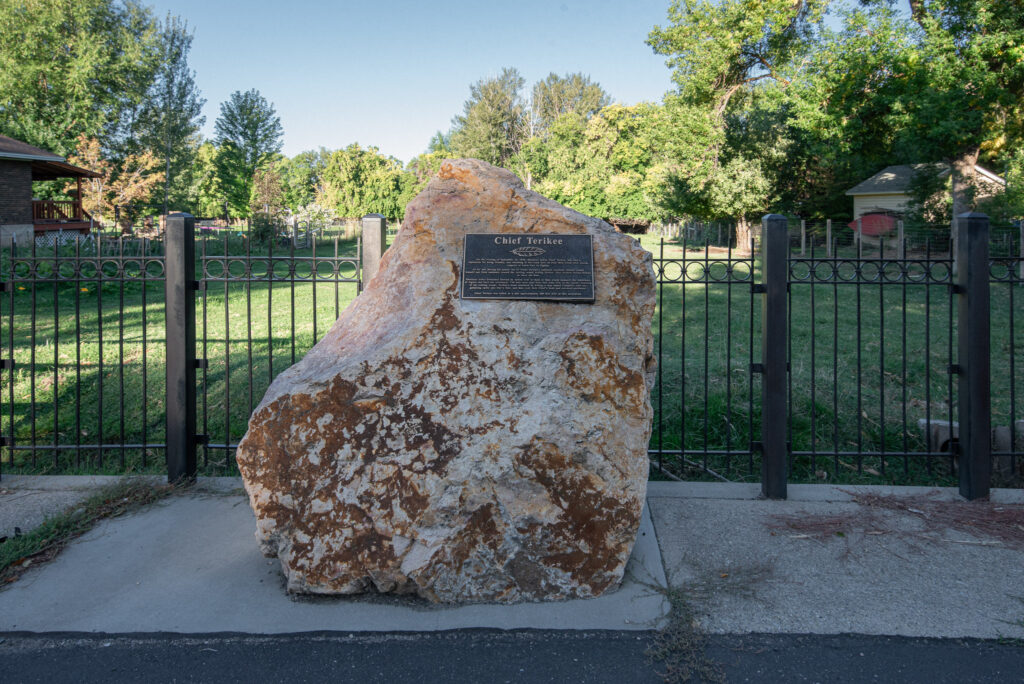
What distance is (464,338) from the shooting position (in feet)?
12.9

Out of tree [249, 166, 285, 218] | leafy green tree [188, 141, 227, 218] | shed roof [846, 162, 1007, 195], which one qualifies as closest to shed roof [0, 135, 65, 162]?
tree [249, 166, 285, 218]

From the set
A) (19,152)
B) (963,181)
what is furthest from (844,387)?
(19,152)

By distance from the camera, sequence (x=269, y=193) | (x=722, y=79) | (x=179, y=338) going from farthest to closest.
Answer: (x=269, y=193) → (x=722, y=79) → (x=179, y=338)

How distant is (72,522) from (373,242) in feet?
→ 8.46

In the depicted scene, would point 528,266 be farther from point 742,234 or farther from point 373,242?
point 742,234

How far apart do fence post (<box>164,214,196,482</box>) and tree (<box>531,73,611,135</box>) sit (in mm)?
56012

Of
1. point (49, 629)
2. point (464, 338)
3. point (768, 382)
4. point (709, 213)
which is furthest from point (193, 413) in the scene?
point (709, 213)

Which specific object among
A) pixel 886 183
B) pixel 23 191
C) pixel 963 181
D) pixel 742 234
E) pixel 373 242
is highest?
pixel 886 183

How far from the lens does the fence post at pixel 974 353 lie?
483 cm

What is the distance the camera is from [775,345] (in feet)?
16.1

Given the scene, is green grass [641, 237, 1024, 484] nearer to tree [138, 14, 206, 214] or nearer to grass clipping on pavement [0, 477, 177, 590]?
grass clipping on pavement [0, 477, 177, 590]

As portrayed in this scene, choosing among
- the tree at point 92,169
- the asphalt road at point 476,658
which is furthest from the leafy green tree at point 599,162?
the asphalt road at point 476,658

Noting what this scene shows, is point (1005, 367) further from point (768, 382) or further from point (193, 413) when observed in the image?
point (193, 413)

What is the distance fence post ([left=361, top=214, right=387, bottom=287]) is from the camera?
510cm
